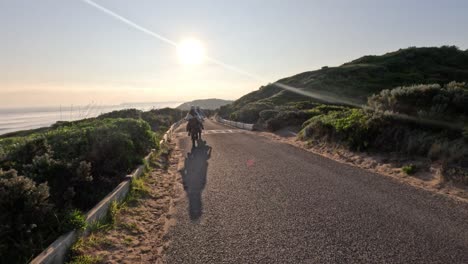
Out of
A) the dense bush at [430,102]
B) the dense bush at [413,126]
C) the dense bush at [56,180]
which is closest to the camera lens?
the dense bush at [56,180]

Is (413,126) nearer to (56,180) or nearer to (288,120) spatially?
(56,180)

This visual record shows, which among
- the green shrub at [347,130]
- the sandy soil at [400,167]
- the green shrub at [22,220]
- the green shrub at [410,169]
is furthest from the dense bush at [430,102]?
the green shrub at [22,220]

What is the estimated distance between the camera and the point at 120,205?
6.53 m

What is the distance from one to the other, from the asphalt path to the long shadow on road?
3cm

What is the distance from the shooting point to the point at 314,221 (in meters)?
5.52

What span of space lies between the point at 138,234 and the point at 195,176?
13.9 feet

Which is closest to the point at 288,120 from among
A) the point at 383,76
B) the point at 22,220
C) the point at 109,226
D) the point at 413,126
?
the point at 413,126

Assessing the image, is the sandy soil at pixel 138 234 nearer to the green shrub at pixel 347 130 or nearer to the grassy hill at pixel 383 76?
the green shrub at pixel 347 130

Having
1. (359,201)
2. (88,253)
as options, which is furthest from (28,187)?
(359,201)

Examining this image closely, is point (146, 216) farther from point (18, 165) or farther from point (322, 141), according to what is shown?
point (322, 141)

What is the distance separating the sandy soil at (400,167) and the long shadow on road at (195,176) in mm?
4679

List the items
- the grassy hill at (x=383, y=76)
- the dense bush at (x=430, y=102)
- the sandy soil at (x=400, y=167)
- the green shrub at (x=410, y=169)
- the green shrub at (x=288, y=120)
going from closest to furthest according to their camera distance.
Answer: the sandy soil at (x=400, y=167) → the green shrub at (x=410, y=169) → the dense bush at (x=430, y=102) → the green shrub at (x=288, y=120) → the grassy hill at (x=383, y=76)

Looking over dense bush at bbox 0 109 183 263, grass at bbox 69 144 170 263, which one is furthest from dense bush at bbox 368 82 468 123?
dense bush at bbox 0 109 183 263

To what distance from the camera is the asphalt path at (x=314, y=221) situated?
4.36 m
